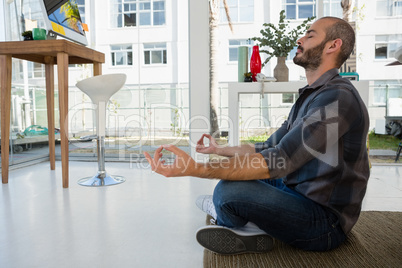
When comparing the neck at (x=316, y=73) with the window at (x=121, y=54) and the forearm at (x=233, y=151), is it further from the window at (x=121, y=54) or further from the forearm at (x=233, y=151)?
the window at (x=121, y=54)

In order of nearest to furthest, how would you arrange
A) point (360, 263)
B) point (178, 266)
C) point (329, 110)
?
1. point (329, 110)
2. point (360, 263)
3. point (178, 266)

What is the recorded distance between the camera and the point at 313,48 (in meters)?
1.39

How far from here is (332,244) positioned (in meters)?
1.30

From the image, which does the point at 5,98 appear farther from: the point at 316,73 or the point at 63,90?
the point at 316,73

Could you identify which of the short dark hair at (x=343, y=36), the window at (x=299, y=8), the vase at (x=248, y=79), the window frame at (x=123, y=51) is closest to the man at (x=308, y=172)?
the short dark hair at (x=343, y=36)

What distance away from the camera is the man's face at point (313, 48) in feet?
4.52

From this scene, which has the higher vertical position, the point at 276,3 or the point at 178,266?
the point at 276,3

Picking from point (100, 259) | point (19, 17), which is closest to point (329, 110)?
point (100, 259)

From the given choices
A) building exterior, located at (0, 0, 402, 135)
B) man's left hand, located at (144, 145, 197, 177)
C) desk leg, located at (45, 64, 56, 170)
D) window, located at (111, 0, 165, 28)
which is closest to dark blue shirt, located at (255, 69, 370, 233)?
man's left hand, located at (144, 145, 197, 177)

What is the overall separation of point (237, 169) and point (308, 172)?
10.9 inches

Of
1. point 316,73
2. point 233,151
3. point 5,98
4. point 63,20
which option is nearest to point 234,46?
point 63,20

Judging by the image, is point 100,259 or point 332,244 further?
point 100,259

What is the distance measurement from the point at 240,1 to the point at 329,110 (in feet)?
9.75

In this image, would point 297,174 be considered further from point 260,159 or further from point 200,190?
point 200,190
